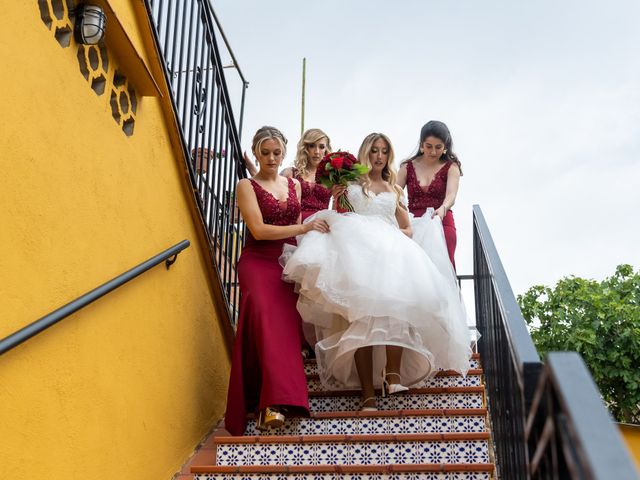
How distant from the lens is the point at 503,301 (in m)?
2.40

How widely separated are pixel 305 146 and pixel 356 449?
264 centimetres

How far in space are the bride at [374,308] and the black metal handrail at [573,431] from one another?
1.91m

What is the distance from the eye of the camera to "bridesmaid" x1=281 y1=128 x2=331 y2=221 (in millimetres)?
5180

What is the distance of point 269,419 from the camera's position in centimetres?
355

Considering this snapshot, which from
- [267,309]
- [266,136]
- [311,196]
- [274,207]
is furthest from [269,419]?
[311,196]

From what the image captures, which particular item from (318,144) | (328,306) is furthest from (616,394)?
(328,306)

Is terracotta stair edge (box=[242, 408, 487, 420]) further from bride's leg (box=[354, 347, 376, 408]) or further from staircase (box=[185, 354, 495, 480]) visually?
bride's leg (box=[354, 347, 376, 408])

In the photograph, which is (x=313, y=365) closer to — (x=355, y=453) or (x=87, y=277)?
(x=355, y=453)

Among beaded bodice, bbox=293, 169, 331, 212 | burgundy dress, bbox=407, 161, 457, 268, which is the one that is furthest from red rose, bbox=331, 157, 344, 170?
burgundy dress, bbox=407, 161, 457, 268

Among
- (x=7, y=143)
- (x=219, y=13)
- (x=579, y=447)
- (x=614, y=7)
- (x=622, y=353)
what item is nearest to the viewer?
(x=579, y=447)

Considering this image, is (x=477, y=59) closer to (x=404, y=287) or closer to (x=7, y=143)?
(x=404, y=287)

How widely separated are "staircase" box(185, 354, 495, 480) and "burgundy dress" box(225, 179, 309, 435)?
136 mm

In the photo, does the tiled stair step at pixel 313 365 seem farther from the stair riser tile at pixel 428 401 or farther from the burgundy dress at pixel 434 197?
the burgundy dress at pixel 434 197

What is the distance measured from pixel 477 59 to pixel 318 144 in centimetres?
967
